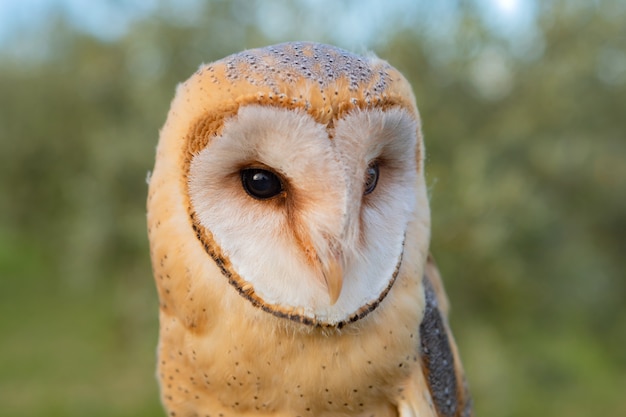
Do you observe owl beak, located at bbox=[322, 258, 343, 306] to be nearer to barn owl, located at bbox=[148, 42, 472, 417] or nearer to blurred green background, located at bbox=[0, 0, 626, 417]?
barn owl, located at bbox=[148, 42, 472, 417]

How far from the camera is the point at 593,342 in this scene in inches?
244

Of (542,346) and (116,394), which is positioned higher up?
(116,394)

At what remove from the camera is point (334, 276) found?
911mm

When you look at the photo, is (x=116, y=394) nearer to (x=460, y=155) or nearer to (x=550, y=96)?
(x=460, y=155)

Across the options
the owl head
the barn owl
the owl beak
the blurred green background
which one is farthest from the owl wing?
the blurred green background

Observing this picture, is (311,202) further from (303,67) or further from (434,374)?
(434,374)

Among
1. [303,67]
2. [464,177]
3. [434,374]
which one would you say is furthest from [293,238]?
[464,177]

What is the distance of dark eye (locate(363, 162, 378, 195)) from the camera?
0.97 metres

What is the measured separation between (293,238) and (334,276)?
3.7 inches

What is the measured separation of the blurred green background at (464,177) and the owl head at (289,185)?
7.22ft

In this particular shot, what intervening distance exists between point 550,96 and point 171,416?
13.0 feet

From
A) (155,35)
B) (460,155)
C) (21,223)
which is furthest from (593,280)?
(21,223)

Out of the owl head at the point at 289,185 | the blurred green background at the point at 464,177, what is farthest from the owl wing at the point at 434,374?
the blurred green background at the point at 464,177

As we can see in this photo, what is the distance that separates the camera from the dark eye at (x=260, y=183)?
92 centimetres
